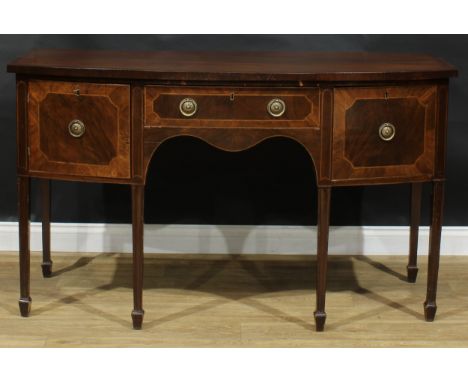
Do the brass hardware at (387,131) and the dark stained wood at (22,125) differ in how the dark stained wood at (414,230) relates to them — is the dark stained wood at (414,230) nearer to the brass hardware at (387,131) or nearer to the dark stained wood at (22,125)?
the brass hardware at (387,131)

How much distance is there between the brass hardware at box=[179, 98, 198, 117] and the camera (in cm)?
356

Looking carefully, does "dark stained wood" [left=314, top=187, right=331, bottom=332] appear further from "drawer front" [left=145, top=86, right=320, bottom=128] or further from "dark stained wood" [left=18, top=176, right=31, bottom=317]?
"dark stained wood" [left=18, top=176, right=31, bottom=317]

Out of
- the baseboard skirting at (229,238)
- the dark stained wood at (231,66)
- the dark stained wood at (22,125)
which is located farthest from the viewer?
the baseboard skirting at (229,238)

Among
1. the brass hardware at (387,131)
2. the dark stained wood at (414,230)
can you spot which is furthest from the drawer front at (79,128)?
the dark stained wood at (414,230)

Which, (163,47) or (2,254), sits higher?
(163,47)

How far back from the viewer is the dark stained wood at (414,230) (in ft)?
13.7

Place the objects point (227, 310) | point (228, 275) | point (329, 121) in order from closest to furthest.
Result: point (329, 121)
point (227, 310)
point (228, 275)

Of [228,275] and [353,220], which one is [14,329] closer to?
[228,275]

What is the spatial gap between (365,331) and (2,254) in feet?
4.82

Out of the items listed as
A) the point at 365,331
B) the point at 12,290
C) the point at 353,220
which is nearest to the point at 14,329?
the point at 12,290

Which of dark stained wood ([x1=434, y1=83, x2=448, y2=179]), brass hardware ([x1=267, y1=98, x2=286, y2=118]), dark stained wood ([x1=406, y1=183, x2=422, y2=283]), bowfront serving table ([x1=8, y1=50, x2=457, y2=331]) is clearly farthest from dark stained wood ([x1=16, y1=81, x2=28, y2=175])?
dark stained wood ([x1=406, y1=183, x2=422, y2=283])

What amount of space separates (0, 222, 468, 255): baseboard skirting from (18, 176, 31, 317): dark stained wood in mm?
621

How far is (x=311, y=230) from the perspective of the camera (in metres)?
4.45

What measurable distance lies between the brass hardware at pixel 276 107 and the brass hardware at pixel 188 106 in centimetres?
22
